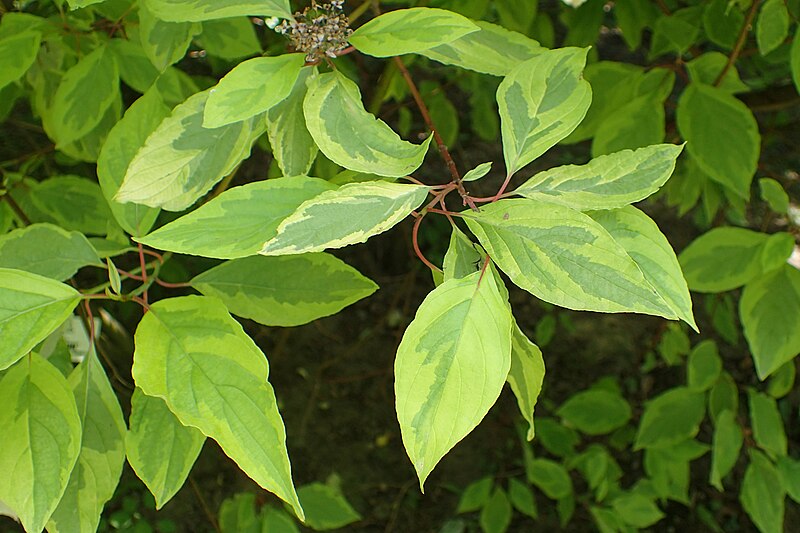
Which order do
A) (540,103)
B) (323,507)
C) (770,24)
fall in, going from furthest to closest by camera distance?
(323,507)
(770,24)
(540,103)

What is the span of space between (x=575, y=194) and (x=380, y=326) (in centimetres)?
148

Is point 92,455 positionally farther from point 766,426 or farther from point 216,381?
point 766,426

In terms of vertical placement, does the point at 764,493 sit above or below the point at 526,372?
below

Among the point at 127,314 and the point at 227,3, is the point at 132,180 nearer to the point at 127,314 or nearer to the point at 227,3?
the point at 227,3

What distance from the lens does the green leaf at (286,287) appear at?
631 mm

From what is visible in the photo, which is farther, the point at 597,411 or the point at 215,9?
the point at 597,411

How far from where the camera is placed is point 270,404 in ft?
1.64

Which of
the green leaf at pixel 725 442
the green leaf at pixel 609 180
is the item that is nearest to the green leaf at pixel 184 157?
the green leaf at pixel 609 180

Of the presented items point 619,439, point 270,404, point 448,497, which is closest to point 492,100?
point 619,439

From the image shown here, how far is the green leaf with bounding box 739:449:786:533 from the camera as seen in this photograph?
127cm

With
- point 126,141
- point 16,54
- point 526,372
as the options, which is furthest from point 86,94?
point 526,372

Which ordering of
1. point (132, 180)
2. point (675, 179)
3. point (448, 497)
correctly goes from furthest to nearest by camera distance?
point (448, 497), point (675, 179), point (132, 180)

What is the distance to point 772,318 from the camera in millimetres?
921

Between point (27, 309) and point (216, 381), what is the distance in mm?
138
